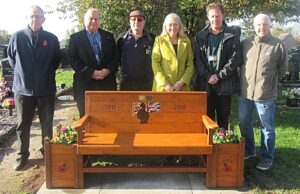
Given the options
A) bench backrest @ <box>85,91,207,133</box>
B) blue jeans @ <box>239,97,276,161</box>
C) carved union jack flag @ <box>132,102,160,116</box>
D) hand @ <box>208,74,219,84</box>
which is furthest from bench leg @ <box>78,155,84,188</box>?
blue jeans @ <box>239,97,276,161</box>

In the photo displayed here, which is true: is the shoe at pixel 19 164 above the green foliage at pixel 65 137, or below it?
below

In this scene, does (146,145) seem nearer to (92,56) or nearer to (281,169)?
(92,56)

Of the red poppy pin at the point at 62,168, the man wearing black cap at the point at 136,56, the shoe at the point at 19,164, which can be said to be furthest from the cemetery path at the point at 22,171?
the man wearing black cap at the point at 136,56

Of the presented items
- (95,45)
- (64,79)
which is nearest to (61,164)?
(95,45)

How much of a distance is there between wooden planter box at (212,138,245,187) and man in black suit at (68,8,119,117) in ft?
6.61

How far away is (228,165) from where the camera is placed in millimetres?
5086

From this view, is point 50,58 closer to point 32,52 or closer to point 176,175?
point 32,52

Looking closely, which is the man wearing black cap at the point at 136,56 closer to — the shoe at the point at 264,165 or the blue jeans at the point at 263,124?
the blue jeans at the point at 263,124

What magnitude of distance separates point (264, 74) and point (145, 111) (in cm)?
162

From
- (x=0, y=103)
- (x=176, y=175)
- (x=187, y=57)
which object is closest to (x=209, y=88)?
(x=187, y=57)

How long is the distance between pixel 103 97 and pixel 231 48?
1833 mm

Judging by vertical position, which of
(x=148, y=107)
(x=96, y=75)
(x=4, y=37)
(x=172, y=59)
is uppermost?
(x=4, y=37)

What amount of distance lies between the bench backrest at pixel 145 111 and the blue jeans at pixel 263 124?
643 millimetres

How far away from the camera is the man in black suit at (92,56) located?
5.92 m
